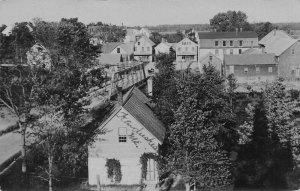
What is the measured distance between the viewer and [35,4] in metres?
18.6

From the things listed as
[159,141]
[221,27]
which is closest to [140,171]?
[159,141]

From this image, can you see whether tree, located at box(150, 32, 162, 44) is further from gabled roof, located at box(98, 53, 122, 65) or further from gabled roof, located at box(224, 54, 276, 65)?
gabled roof, located at box(224, 54, 276, 65)

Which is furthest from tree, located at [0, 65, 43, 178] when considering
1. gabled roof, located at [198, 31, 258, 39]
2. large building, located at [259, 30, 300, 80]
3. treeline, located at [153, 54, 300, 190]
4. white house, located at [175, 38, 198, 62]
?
gabled roof, located at [198, 31, 258, 39]

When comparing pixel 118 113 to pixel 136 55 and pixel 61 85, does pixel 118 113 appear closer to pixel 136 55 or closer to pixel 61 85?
pixel 61 85

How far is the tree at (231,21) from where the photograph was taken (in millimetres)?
103750

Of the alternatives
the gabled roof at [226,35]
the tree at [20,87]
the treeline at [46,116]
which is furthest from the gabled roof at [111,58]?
the tree at [20,87]

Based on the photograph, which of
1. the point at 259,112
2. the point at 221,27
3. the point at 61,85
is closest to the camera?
the point at 61,85

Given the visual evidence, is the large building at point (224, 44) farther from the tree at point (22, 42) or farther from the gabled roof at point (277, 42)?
the tree at point (22, 42)

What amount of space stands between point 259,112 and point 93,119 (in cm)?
1488

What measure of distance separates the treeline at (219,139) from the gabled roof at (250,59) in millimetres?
29852

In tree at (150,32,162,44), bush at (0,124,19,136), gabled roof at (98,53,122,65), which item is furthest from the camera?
tree at (150,32,162,44)

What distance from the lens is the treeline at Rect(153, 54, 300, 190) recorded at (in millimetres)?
21438

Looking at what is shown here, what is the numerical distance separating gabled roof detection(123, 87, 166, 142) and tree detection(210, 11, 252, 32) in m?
77.6

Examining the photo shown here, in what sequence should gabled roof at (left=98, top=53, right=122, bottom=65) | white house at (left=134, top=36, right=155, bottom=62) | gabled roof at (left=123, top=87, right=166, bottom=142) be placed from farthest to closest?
white house at (left=134, top=36, right=155, bottom=62) < gabled roof at (left=98, top=53, right=122, bottom=65) < gabled roof at (left=123, top=87, right=166, bottom=142)
